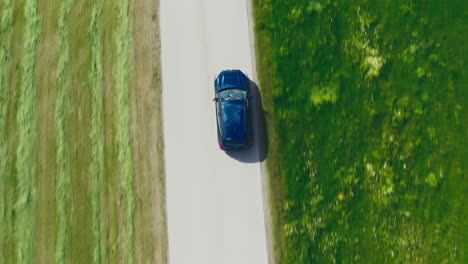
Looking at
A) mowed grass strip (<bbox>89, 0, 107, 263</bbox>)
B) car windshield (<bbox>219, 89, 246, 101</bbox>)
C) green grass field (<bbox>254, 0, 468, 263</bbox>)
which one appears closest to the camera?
green grass field (<bbox>254, 0, 468, 263</bbox>)

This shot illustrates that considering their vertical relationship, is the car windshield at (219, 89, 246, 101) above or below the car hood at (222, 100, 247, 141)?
above

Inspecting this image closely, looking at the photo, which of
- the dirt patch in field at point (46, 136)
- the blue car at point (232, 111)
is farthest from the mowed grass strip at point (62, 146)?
the blue car at point (232, 111)

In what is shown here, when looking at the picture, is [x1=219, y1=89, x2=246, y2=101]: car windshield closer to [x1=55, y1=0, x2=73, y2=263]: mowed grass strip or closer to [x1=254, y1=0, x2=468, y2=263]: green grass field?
[x1=254, y1=0, x2=468, y2=263]: green grass field

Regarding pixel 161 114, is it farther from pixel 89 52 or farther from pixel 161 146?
pixel 89 52

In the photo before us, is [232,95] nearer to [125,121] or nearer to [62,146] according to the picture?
[125,121]

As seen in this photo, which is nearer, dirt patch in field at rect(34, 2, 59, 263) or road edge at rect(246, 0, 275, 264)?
road edge at rect(246, 0, 275, 264)

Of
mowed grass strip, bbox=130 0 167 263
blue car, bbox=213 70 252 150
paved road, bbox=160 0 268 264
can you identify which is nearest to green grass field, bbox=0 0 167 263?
mowed grass strip, bbox=130 0 167 263

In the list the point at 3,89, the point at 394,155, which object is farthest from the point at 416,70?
the point at 3,89
